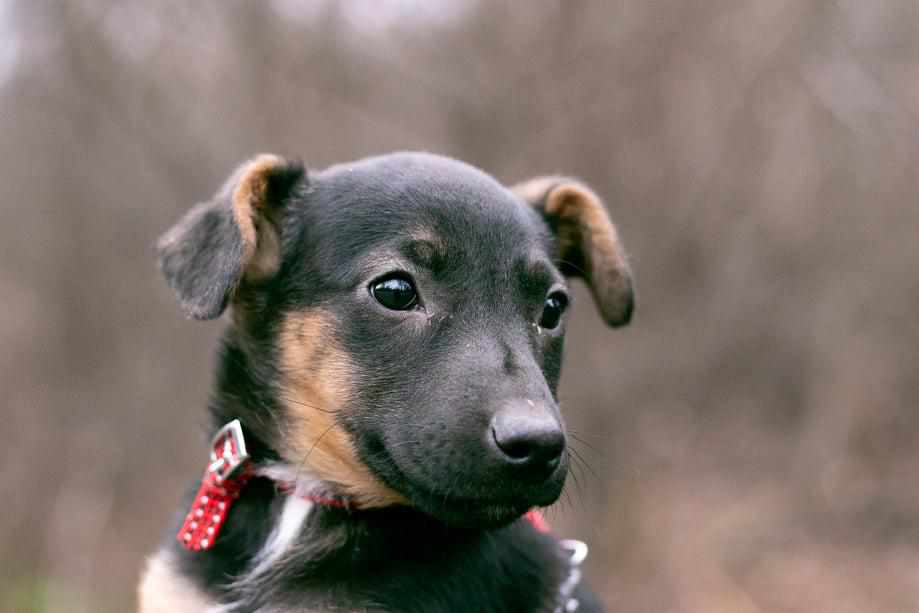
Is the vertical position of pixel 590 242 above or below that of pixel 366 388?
above

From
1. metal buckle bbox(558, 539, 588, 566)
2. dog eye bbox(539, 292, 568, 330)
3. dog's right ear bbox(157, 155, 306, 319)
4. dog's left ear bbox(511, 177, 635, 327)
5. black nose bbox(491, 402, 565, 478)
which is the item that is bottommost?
black nose bbox(491, 402, 565, 478)

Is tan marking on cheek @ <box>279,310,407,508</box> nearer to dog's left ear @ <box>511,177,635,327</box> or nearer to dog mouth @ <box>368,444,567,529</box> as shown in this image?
dog mouth @ <box>368,444,567,529</box>

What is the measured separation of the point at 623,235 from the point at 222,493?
20.4 ft

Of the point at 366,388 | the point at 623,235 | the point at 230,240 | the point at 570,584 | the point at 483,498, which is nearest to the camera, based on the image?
the point at 483,498

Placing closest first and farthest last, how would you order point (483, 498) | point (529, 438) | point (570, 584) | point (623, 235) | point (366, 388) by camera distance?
1. point (529, 438)
2. point (483, 498)
3. point (366, 388)
4. point (570, 584)
5. point (623, 235)

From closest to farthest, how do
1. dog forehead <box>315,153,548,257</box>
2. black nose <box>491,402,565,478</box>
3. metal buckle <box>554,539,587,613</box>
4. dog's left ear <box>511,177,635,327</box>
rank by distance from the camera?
black nose <box>491,402,565,478</box>, dog forehead <box>315,153,548,257</box>, metal buckle <box>554,539,587,613</box>, dog's left ear <box>511,177,635,327</box>

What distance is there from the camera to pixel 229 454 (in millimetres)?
4219

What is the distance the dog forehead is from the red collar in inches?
37.6

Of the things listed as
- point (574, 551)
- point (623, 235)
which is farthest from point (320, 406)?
point (623, 235)

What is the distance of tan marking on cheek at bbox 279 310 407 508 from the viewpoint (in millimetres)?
4125

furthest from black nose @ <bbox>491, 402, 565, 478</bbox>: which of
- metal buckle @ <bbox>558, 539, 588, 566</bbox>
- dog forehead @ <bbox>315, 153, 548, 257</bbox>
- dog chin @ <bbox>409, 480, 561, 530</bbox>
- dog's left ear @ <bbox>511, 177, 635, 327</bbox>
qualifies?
dog's left ear @ <bbox>511, 177, 635, 327</bbox>

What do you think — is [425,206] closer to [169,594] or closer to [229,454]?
[229,454]

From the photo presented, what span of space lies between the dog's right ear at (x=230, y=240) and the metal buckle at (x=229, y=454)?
54cm

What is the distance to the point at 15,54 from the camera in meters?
10.4
